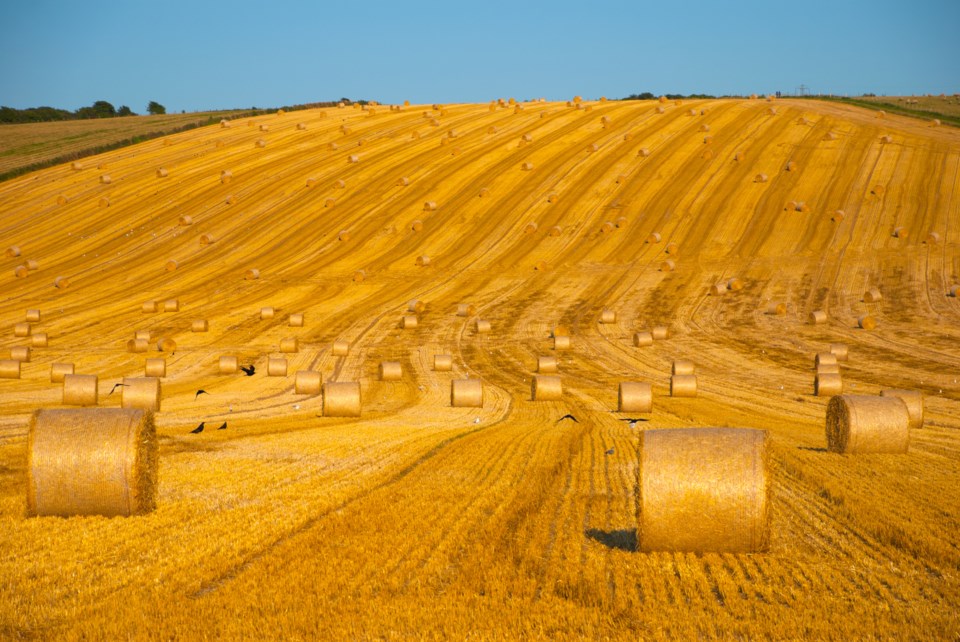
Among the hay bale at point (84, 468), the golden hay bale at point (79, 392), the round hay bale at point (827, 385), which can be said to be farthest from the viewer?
the round hay bale at point (827, 385)

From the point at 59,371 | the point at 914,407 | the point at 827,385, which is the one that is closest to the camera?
the point at 914,407

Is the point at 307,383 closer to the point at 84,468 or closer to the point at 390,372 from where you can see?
the point at 390,372

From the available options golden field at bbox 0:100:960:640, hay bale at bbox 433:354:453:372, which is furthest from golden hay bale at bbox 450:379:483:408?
hay bale at bbox 433:354:453:372

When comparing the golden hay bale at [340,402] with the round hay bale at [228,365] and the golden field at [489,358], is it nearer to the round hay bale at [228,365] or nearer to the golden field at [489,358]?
the golden field at [489,358]

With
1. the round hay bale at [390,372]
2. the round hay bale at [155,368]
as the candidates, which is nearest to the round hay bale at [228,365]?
the round hay bale at [155,368]

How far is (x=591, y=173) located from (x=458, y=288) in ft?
54.1

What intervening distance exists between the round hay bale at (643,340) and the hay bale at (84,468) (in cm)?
2590

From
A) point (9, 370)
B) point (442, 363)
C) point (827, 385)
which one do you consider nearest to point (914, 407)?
point (827, 385)

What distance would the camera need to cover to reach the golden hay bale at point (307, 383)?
86.6 feet

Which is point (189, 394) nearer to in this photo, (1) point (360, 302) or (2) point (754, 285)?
(1) point (360, 302)

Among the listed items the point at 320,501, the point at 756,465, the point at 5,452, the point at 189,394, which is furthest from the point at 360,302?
the point at 756,465

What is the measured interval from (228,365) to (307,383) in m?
5.56

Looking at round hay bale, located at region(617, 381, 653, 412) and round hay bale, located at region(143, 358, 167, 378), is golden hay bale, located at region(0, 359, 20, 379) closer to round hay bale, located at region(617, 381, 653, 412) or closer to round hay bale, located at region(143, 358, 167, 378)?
round hay bale, located at region(143, 358, 167, 378)

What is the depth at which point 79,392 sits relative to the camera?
907 inches
